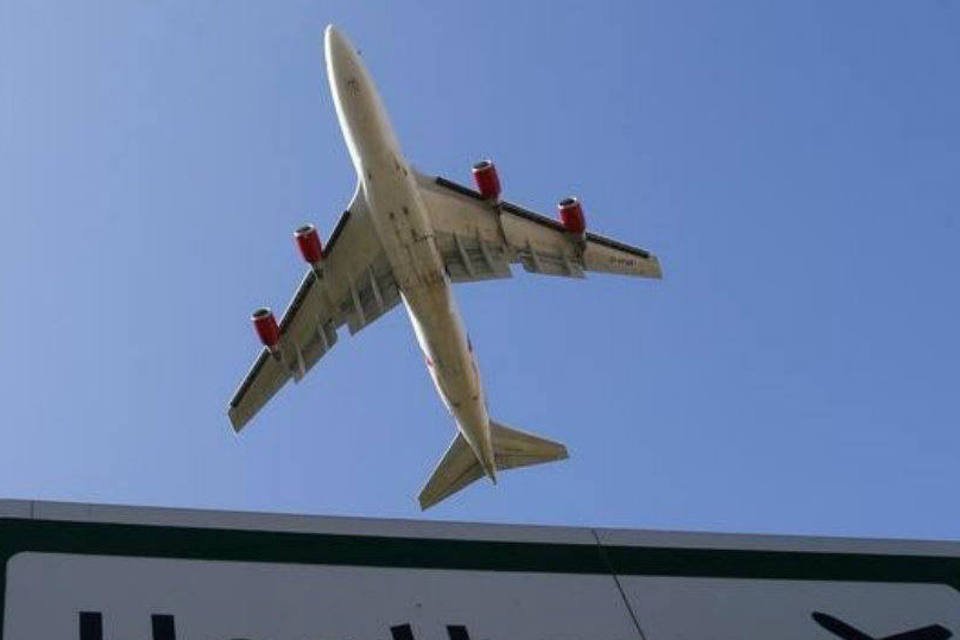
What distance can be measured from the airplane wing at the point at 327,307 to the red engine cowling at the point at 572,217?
4902 millimetres

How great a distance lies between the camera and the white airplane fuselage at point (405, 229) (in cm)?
2853

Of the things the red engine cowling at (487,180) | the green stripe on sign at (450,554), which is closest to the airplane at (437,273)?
the red engine cowling at (487,180)

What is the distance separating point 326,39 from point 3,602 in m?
27.9

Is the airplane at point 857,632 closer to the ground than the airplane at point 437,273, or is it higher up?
closer to the ground

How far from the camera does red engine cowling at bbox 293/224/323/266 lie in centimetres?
3228

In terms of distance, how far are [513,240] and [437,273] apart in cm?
370

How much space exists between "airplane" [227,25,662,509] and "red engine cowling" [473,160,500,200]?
0.03 metres

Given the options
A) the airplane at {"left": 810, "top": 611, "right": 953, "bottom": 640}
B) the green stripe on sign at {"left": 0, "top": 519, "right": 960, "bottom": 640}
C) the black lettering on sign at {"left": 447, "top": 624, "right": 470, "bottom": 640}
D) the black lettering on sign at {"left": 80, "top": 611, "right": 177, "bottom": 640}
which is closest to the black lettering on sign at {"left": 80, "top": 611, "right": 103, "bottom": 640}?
the black lettering on sign at {"left": 80, "top": 611, "right": 177, "bottom": 640}

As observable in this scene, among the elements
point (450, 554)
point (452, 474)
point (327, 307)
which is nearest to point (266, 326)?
point (327, 307)

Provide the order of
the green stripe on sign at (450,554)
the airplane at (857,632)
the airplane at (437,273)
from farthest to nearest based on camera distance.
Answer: the airplane at (437,273)
the airplane at (857,632)
the green stripe on sign at (450,554)

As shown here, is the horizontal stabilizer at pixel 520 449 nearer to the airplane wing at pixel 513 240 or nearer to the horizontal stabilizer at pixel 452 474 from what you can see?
the horizontal stabilizer at pixel 452 474

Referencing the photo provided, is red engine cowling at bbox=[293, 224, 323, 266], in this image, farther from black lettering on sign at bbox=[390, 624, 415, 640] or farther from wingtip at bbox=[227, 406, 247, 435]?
black lettering on sign at bbox=[390, 624, 415, 640]

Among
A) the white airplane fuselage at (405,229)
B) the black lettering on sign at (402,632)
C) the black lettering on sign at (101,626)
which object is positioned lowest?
the black lettering on sign at (402,632)

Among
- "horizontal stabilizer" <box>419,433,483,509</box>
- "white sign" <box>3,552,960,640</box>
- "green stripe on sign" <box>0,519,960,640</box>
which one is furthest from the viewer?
"horizontal stabilizer" <box>419,433,483,509</box>
